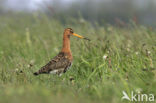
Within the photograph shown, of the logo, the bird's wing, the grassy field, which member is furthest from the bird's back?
the logo

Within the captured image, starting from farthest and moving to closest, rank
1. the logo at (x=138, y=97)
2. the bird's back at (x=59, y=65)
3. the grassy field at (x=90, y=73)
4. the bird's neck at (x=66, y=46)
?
1. the bird's neck at (x=66, y=46)
2. the bird's back at (x=59, y=65)
3. the logo at (x=138, y=97)
4. the grassy field at (x=90, y=73)

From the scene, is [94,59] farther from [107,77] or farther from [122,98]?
[122,98]

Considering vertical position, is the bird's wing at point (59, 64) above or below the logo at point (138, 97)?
above

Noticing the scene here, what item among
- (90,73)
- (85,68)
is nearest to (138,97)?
(90,73)

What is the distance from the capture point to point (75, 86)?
19.3 feet

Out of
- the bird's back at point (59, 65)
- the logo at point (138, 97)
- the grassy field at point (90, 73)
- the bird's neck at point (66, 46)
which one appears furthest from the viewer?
the bird's neck at point (66, 46)

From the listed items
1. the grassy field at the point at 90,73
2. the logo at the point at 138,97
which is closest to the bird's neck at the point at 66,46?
the grassy field at the point at 90,73

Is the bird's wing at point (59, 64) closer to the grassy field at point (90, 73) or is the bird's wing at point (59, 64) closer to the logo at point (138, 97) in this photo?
the grassy field at point (90, 73)

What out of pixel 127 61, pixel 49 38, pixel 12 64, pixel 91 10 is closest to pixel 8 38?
pixel 49 38

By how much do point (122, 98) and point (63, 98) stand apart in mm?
1204

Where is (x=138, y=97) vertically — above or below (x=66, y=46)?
below

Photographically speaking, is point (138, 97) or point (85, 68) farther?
point (85, 68)

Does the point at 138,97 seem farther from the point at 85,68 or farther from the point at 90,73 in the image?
the point at 85,68

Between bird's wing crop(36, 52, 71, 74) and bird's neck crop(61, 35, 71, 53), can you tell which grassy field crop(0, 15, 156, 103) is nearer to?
bird's wing crop(36, 52, 71, 74)
